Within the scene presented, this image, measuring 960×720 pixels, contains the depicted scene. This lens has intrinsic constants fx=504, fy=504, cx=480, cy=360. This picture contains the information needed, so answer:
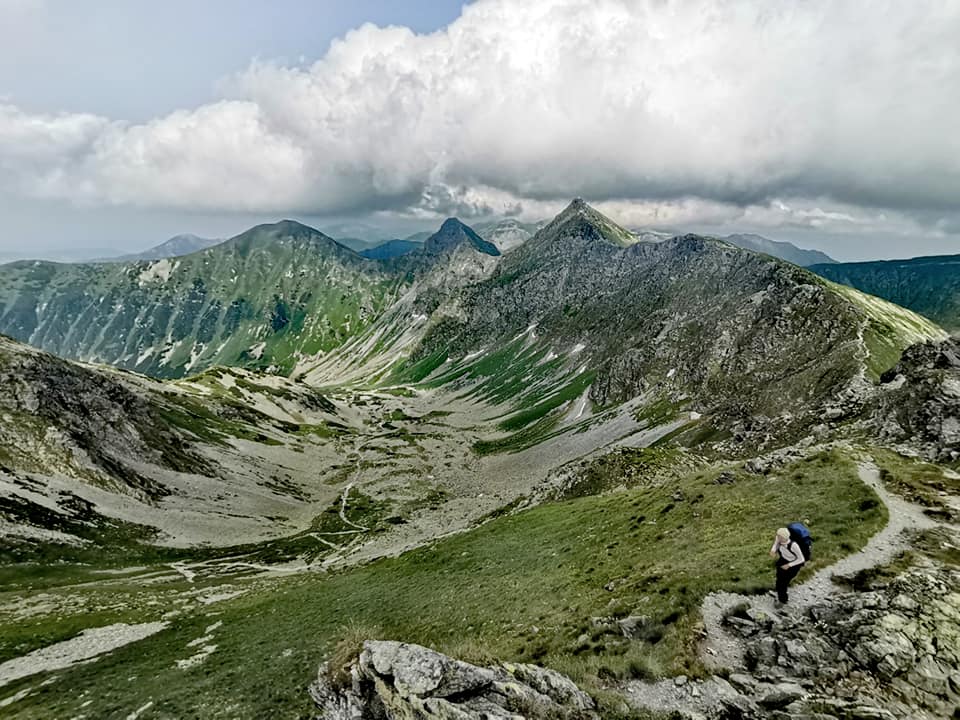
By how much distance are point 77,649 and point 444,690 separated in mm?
52552

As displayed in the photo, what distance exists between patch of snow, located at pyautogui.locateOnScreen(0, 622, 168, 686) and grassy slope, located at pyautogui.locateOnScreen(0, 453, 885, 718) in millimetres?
2614

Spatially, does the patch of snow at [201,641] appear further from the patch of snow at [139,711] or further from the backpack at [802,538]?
the backpack at [802,538]

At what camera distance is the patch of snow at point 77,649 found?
45594 millimetres

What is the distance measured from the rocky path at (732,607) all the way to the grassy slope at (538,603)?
0.75 meters

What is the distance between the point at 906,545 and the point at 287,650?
43.5 m

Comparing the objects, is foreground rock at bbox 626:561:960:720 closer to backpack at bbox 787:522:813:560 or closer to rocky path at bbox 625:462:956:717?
rocky path at bbox 625:462:956:717

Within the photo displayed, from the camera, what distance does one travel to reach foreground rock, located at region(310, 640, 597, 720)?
1770 cm

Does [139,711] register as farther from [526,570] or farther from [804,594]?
[804,594]

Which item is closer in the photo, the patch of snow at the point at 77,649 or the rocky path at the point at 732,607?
the rocky path at the point at 732,607

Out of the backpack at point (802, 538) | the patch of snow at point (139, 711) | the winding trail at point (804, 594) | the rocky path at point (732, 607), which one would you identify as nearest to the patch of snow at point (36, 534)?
the patch of snow at point (139, 711)

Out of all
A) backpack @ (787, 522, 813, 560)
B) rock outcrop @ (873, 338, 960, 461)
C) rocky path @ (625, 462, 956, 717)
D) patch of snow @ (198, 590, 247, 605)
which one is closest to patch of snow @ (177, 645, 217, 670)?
patch of snow @ (198, 590, 247, 605)

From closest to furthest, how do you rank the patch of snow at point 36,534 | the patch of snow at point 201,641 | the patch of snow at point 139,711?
the patch of snow at point 139,711 < the patch of snow at point 201,641 < the patch of snow at point 36,534

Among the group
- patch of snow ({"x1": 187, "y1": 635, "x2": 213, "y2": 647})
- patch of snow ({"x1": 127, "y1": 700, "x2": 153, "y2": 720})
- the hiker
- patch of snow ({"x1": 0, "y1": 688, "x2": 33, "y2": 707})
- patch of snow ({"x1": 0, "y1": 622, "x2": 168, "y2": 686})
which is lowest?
patch of snow ({"x1": 0, "y1": 622, "x2": 168, "y2": 686})

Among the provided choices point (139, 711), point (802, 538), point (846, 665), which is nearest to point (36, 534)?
point (139, 711)
